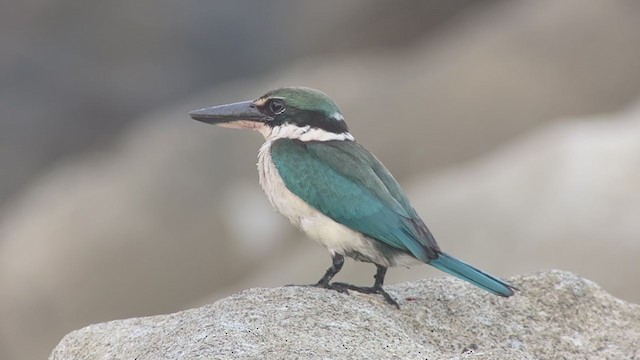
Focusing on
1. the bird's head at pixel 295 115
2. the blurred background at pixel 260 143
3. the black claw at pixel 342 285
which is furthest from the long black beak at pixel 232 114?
the blurred background at pixel 260 143

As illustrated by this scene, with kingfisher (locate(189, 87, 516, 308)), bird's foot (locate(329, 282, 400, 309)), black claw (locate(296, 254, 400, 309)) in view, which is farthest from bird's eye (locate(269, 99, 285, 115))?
bird's foot (locate(329, 282, 400, 309))

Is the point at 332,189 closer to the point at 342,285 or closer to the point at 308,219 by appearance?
the point at 308,219

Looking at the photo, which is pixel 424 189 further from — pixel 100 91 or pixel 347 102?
pixel 100 91

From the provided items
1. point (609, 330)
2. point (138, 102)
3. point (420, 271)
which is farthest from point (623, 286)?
point (138, 102)

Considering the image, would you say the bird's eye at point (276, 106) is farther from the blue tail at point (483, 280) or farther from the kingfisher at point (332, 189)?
the blue tail at point (483, 280)

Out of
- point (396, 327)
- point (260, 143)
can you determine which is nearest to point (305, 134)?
point (396, 327)
